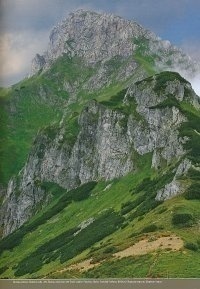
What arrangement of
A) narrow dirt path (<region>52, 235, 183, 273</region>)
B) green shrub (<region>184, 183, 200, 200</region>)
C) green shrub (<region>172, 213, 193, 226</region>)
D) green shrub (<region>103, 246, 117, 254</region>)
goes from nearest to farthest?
narrow dirt path (<region>52, 235, 183, 273</region>)
green shrub (<region>172, 213, 193, 226</region>)
green shrub (<region>103, 246, 117, 254</region>)
green shrub (<region>184, 183, 200, 200</region>)

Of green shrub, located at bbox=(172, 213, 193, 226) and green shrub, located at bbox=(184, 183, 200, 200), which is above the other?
green shrub, located at bbox=(184, 183, 200, 200)

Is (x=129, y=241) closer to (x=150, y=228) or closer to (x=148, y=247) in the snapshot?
(x=150, y=228)

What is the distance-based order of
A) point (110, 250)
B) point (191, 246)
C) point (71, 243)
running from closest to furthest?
point (191, 246) → point (110, 250) → point (71, 243)

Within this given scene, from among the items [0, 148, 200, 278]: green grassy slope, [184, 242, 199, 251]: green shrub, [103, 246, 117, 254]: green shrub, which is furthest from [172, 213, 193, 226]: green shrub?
[103, 246, 117, 254]: green shrub

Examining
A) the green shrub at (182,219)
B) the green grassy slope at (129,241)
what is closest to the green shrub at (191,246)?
the green grassy slope at (129,241)

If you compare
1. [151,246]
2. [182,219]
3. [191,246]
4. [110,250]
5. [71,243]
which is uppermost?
[71,243]

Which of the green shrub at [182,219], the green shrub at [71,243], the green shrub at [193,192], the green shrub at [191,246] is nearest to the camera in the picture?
the green shrub at [191,246]

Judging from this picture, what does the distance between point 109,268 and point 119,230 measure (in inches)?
2158

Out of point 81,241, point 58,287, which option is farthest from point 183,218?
point 58,287

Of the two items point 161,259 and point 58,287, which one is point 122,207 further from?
point 58,287

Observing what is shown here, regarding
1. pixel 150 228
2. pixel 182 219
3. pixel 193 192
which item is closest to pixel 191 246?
pixel 182 219

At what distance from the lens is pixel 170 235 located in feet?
392

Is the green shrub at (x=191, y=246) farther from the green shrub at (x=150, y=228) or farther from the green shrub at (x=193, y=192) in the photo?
the green shrub at (x=193, y=192)

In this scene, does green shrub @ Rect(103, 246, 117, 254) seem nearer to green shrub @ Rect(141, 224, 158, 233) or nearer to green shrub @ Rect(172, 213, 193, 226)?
green shrub @ Rect(141, 224, 158, 233)
